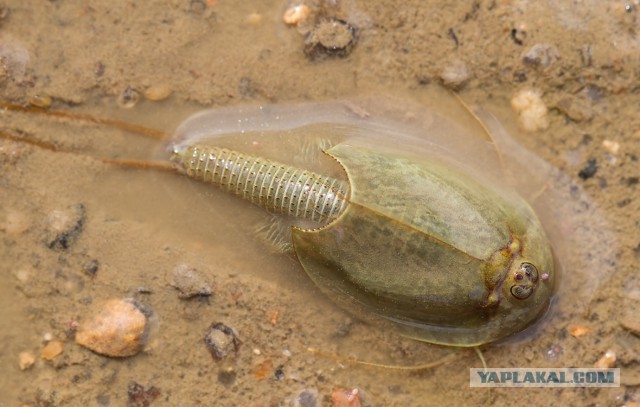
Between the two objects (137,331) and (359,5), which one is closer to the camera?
(137,331)

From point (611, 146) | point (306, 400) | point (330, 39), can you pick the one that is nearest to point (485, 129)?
point (611, 146)

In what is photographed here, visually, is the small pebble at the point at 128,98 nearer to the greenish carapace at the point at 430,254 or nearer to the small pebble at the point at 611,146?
the greenish carapace at the point at 430,254

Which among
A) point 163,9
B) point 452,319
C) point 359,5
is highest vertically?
point 359,5

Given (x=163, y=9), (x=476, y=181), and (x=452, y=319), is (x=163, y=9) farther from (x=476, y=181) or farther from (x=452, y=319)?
(x=452, y=319)

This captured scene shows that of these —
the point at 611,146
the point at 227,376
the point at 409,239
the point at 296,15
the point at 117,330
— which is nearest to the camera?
the point at 409,239

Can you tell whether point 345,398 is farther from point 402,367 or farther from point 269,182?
point 269,182

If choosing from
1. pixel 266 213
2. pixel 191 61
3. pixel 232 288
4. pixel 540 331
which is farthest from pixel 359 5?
pixel 540 331

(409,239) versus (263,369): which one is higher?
(409,239)

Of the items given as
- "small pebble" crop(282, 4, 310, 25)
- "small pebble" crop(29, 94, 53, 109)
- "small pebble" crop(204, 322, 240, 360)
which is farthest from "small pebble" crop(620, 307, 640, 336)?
"small pebble" crop(29, 94, 53, 109)
